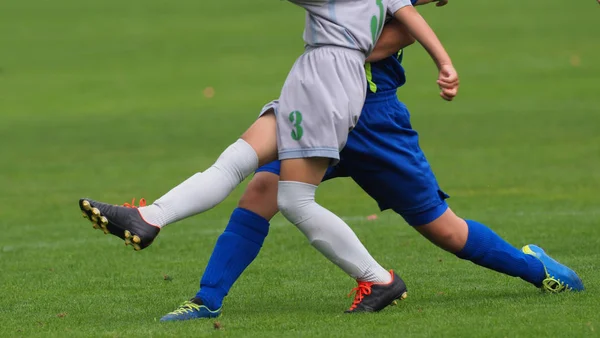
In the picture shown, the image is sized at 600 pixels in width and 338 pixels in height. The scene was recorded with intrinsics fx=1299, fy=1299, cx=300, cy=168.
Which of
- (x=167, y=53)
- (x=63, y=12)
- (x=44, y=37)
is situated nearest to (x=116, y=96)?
(x=167, y=53)

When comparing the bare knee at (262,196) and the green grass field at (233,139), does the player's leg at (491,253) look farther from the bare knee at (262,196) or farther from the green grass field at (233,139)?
the bare knee at (262,196)

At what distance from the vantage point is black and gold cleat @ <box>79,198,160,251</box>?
5.21 metres

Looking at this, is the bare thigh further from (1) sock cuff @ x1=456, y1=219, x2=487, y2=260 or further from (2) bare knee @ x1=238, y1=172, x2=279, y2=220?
(1) sock cuff @ x1=456, y1=219, x2=487, y2=260

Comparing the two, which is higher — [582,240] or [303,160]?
[303,160]

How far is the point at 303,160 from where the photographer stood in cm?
561

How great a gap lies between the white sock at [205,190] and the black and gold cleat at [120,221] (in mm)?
60

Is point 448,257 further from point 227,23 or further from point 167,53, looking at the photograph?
point 227,23

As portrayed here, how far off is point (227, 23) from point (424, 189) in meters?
25.5

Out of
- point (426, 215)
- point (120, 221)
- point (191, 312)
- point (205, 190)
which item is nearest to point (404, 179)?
point (426, 215)

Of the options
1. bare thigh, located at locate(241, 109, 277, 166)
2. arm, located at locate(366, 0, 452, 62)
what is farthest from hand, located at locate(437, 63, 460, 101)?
bare thigh, located at locate(241, 109, 277, 166)

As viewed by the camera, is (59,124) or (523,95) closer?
(59,124)

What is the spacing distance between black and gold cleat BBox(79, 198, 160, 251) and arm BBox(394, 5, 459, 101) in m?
1.42

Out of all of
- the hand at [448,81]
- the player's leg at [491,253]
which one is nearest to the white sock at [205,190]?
the hand at [448,81]

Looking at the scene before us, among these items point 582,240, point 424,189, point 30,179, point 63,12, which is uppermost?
point 424,189
